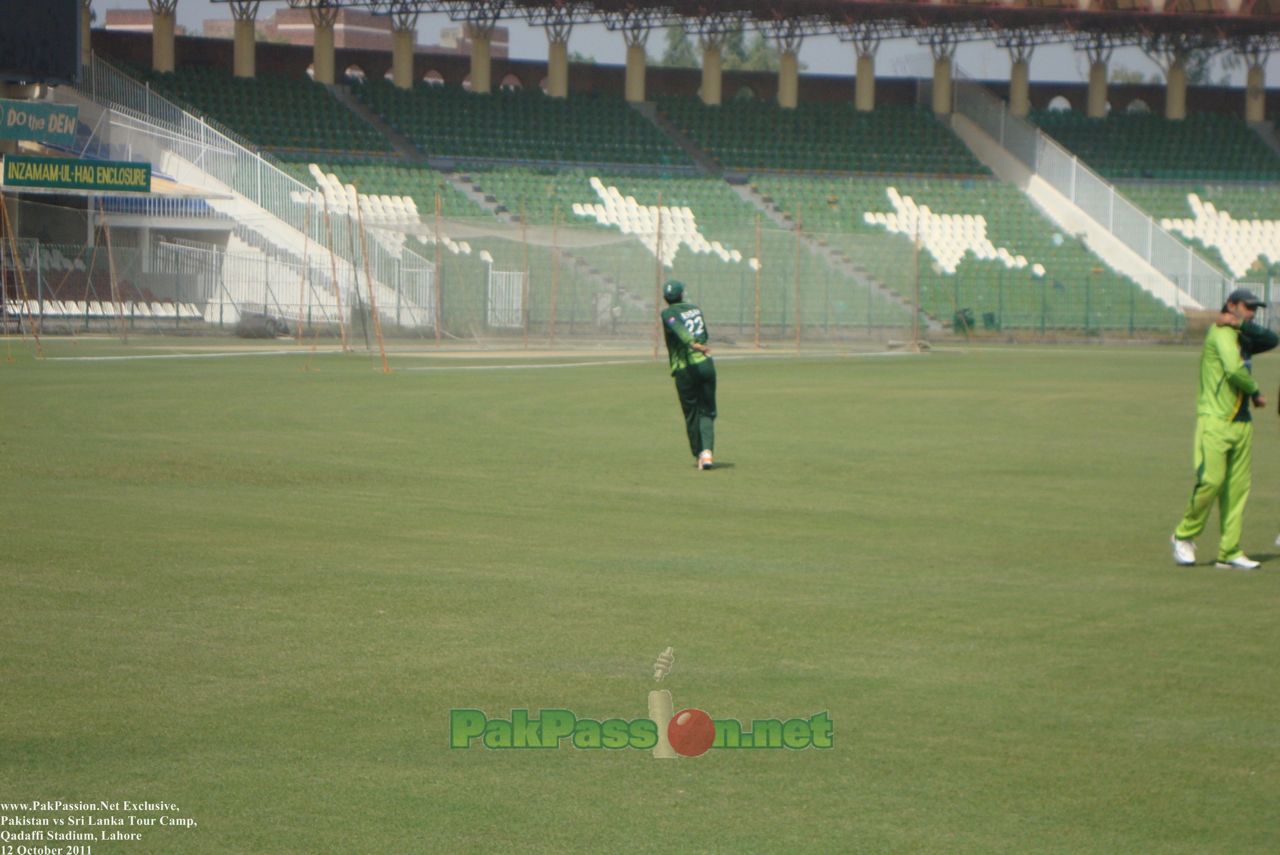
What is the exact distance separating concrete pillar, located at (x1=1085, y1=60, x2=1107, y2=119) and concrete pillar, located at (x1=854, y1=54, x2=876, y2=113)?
825 centimetres

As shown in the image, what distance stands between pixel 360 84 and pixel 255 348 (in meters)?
22.0

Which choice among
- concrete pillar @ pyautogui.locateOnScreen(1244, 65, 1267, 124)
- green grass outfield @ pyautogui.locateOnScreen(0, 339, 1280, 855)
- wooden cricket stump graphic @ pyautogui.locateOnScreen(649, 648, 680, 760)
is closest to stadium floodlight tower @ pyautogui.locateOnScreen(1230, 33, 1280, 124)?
concrete pillar @ pyautogui.locateOnScreen(1244, 65, 1267, 124)

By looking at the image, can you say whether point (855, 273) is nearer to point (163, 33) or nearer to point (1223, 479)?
point (163, 33)

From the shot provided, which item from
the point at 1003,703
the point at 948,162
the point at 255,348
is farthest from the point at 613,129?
the point at 1003,703

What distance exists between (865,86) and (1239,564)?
51.8 metres

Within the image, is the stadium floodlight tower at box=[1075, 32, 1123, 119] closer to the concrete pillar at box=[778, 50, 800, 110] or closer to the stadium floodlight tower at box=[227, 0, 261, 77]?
the concrete pillar at box=[778, 50, 800, 110]

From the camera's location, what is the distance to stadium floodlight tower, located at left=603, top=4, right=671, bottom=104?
54.4 meters

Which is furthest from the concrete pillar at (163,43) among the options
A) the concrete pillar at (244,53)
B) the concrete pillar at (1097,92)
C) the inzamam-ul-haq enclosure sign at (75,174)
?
the concrete pillar at (1097,92)

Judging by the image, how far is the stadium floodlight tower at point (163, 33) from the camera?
164ft

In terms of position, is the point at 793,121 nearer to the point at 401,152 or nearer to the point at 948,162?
the point at 948,162

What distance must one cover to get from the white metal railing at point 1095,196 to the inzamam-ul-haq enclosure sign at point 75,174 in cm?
2916

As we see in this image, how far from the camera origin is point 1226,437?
388 inches

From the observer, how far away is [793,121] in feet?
191

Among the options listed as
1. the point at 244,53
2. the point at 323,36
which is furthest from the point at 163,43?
the point at 323,36
